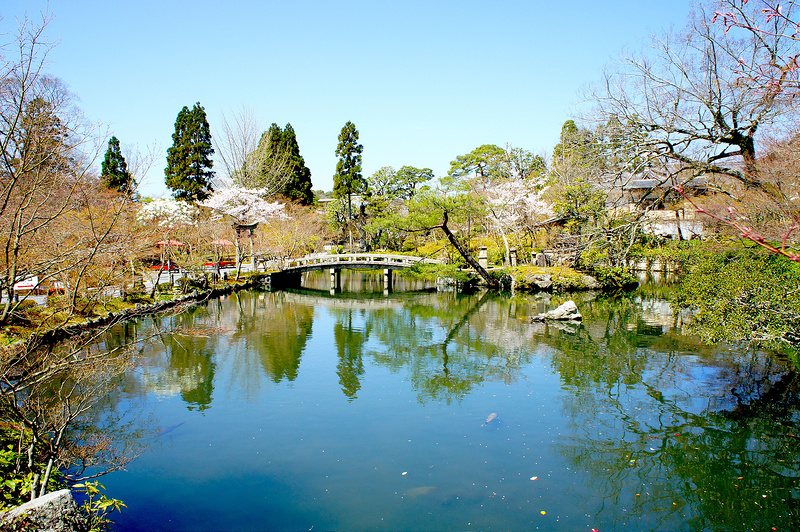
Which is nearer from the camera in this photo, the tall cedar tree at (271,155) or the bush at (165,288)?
the bush at (165,288)

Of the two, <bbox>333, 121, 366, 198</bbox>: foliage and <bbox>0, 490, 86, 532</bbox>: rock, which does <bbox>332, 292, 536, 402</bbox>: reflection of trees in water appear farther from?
<bbox>333, 121, 366, 198</bbox>: foliage

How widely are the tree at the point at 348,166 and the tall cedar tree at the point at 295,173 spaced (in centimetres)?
290

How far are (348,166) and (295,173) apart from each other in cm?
393

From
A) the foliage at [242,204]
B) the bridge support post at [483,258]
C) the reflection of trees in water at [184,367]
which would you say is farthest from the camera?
the foliage at [242,204]

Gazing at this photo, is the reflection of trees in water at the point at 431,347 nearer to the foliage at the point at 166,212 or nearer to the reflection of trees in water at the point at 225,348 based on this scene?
the reflection of trees in water at the point at 225,348

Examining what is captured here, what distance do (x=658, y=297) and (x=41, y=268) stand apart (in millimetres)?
19254

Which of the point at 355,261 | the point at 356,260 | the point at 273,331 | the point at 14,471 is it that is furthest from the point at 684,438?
the point at 356,260

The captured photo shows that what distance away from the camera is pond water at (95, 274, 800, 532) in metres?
5.04

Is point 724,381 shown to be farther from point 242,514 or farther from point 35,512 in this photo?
point 35,512

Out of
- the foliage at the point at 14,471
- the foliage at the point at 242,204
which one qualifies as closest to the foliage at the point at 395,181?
the foliage at the point at 242,204

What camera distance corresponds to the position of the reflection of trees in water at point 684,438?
5.05 m

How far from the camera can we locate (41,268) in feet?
16.5

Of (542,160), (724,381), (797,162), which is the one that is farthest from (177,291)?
(542,160)

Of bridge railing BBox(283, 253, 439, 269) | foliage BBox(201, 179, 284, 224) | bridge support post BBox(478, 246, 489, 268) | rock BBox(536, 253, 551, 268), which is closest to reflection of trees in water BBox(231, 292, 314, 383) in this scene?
bridge railing BBox(283, 253, 439, 269)
